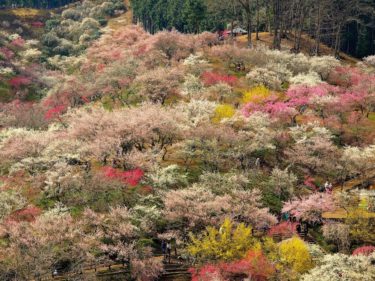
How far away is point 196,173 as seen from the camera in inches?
2008

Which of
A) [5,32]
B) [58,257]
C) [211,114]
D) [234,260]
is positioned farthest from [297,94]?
[5,32]

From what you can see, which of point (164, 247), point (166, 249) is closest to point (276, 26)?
point (164, 247)

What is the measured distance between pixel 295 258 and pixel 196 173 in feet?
62.5

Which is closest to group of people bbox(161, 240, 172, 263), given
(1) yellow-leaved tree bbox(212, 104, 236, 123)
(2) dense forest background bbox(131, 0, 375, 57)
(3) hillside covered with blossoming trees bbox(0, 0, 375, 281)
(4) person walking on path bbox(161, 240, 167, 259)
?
(4) person walking on path bbox(161, 240, 167, 259)

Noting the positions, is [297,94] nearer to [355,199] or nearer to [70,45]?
[355,199]

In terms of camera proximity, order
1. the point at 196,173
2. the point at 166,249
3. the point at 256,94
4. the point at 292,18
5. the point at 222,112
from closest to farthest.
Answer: the point at 166,249 < the point at 196,173 < the point at 222,112 < the point at 256,94 < the point at 292,18

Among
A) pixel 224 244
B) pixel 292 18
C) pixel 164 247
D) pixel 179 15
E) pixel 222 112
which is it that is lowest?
pixel 164 247

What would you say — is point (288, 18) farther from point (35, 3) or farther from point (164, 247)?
point (35, 3)

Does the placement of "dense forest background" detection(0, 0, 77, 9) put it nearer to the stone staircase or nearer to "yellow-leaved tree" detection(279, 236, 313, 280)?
the stone staircase

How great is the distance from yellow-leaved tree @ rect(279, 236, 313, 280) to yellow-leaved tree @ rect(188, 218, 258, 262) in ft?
8.90

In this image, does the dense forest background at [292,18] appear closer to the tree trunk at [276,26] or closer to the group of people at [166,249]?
the tree trunk at [276,26]

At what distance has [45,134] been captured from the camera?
56.7 m

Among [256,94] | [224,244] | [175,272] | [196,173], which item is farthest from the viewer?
[256,94]

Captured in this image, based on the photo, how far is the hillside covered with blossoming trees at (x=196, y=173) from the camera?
35.8 m
